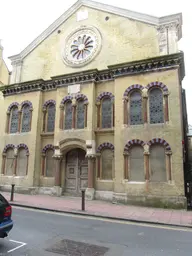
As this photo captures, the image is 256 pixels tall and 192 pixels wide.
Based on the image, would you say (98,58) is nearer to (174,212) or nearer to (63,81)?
(63,81)

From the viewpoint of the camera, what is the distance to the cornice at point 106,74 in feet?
43.1

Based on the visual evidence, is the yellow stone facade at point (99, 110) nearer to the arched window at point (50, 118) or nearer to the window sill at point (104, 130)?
the window sill at point (104, 130)

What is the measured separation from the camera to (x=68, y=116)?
52.7 ft

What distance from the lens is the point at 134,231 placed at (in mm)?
7266

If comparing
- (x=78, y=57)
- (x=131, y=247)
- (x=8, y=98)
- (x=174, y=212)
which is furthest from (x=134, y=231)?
(x=8, y=98)

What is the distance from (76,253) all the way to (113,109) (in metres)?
10.6

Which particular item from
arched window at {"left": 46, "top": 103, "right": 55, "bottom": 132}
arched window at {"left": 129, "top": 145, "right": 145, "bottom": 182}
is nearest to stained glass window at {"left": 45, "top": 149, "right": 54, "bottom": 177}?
arched window at {"left": 46, "top": 103, "right": 55, "bottom": 132}

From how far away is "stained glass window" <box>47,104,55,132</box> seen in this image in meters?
16.8

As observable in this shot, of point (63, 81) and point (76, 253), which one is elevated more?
point (63, 81)

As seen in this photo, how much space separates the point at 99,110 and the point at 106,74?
8.62 feet

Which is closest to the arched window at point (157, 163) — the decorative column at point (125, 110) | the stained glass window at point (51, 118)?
the decorative column at point (125, 110)

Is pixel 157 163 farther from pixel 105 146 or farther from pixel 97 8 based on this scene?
pixel 97 8

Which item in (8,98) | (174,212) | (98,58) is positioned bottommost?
(174,212)

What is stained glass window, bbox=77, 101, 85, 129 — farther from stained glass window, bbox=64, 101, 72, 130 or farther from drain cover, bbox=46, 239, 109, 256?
drain cover, bbox=46, 239, 109, 256
